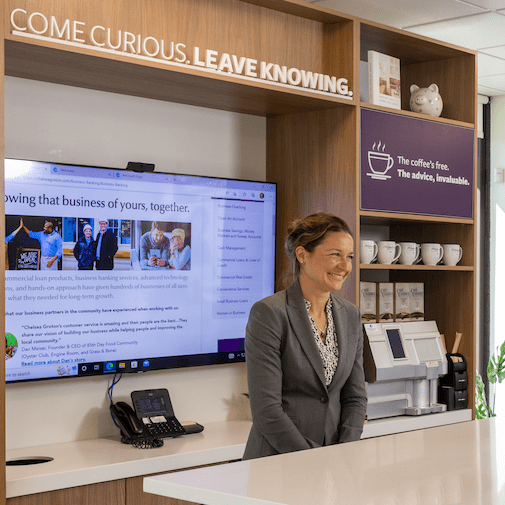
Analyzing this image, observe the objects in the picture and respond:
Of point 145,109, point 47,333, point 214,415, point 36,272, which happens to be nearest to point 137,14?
point 145,109

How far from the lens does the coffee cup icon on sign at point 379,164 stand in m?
3.42

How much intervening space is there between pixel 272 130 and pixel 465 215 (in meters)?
1.10

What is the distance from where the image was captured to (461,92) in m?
3.95

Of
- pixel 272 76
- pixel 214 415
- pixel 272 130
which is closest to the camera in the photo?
pixel 272 76

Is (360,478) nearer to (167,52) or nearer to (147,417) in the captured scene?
(147,417)

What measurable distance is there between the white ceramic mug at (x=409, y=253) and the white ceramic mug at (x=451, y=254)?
0.17m

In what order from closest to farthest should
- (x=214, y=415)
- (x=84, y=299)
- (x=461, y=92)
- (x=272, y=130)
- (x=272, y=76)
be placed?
(x=84, y=299)
(x=272, y=76)
(x=214, y=415)
(x=272, y=130)
(x=461, y=92)

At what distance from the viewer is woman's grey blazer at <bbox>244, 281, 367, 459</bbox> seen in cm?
220

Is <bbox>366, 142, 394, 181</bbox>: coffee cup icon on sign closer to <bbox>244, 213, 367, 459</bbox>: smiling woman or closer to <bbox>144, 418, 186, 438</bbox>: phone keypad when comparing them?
<bbox>244, 213, 367, 459</bbox>: smiling woman

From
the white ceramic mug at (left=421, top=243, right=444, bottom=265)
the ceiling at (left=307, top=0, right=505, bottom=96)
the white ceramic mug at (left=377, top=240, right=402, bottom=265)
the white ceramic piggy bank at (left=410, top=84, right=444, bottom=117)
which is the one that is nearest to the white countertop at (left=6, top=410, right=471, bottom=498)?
the white ceramic mug at (left=377, top=240, right=402, bottom=265)

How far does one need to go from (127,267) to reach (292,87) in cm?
101

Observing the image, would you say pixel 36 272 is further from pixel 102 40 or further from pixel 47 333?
pixel 102 40

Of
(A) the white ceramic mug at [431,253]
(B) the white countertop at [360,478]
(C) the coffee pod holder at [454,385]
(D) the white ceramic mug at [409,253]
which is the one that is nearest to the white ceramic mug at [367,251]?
(D) the white ceramic mug at [409,253]

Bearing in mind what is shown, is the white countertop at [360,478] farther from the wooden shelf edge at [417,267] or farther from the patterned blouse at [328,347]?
the wooden shelf edge at [417,267]
